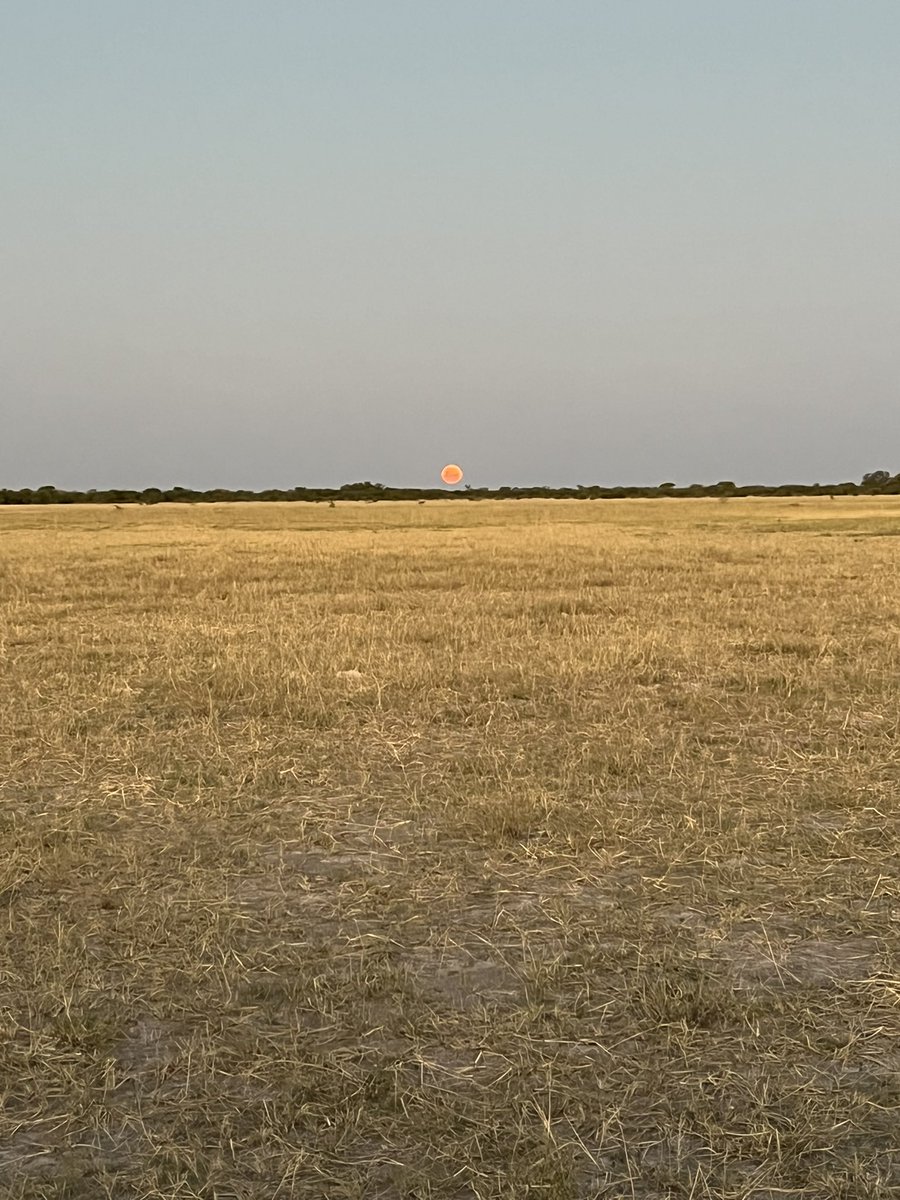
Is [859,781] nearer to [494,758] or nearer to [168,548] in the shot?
[494,758]

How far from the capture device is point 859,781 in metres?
7.89

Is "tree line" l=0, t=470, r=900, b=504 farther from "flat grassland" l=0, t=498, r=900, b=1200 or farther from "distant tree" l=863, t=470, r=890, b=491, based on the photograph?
"flat grassland" l=0, t=498, r=900, b=1200

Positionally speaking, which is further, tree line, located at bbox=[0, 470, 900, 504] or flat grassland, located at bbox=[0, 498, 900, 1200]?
tree line, located at bbox=[0, 470, 900, 504]

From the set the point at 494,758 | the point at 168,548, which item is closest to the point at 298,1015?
the point at 494,758

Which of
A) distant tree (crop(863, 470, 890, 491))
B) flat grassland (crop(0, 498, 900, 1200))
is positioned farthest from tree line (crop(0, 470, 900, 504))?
flat grassland (crop(0, 498, 900, 1200))

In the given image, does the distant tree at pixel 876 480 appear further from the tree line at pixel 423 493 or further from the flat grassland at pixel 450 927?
the flat grassland at pixel 450 927

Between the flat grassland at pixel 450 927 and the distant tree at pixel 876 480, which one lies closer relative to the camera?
the flat grassland at pixel 450 927

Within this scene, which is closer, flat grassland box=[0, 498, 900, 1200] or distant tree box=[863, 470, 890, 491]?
flat grassland box=[0, 498, 900, 1200]

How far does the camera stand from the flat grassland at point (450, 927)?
357cm

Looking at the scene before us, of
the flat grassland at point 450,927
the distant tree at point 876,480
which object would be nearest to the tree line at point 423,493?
the distant tree at point 876,480

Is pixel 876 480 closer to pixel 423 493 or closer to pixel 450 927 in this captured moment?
pixel 423 493

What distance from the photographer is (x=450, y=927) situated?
5.40 metres

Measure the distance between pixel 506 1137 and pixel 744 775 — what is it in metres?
4.96

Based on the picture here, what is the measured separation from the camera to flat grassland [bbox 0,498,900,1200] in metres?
3.57
